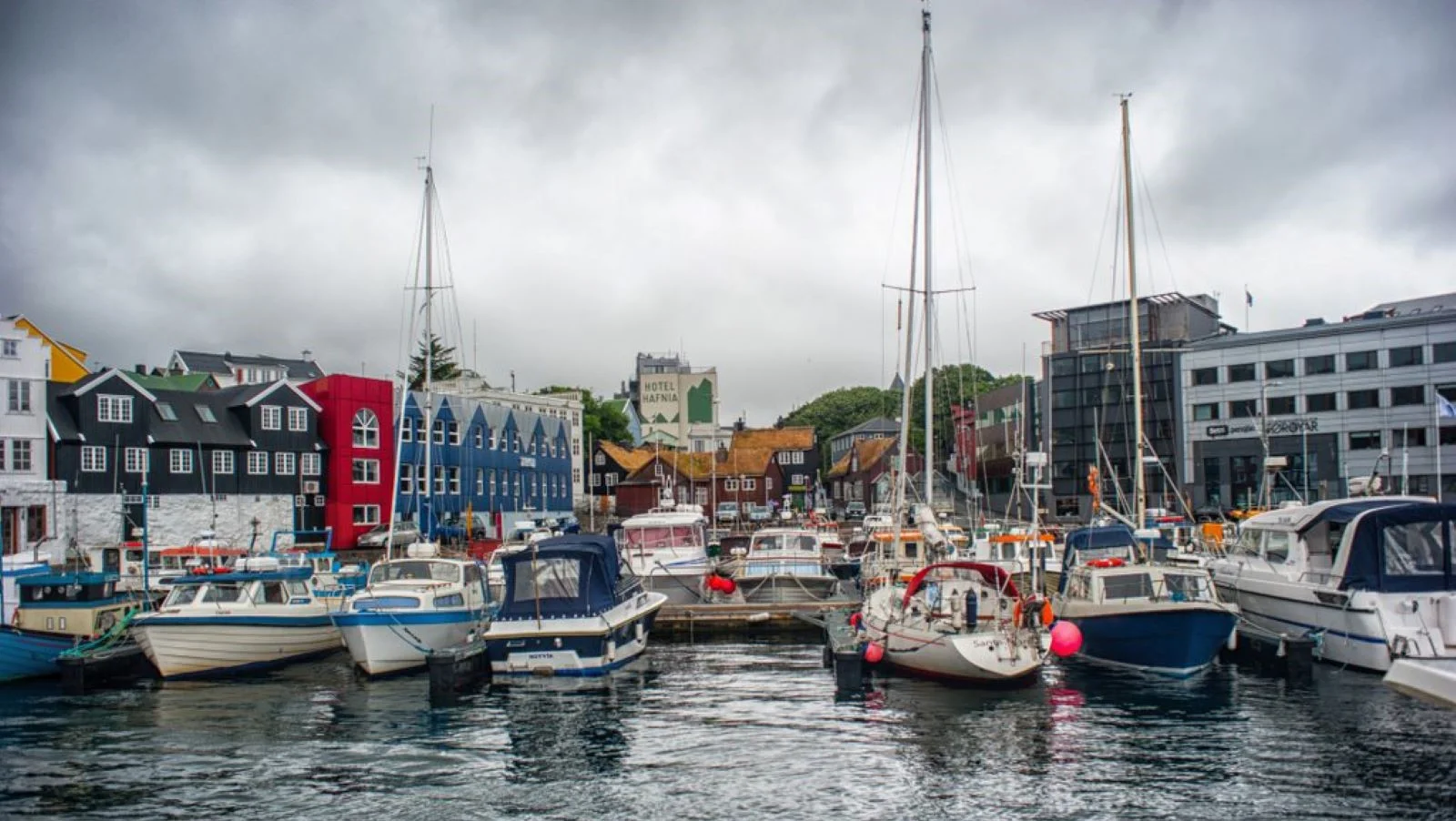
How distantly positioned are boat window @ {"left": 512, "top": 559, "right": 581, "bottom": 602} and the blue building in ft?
116

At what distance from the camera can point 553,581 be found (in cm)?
2805

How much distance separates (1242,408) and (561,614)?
221 feet

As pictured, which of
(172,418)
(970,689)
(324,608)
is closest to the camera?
(970,689)

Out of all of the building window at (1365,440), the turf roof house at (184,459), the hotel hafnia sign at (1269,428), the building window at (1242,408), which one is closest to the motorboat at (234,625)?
the turf roof house at (184,459)

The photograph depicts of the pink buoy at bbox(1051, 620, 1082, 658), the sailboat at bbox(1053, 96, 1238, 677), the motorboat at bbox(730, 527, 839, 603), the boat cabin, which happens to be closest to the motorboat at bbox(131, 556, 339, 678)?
the boat cabin

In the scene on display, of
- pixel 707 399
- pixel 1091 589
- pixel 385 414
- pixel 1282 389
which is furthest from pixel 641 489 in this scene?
pixel 1091 589

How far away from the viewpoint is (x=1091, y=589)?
29.2m

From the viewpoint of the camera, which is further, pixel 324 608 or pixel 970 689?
pixel 324 608

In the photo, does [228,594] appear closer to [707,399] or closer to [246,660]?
[246,660]

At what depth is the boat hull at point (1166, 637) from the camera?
2623 centimetres

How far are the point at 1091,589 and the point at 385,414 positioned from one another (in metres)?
51.2

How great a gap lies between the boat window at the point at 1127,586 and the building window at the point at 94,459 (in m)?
51.6

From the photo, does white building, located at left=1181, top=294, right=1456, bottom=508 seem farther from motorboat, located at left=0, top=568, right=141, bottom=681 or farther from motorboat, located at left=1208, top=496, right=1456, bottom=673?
motorboat, located at left=0, top=568, right=141, bottom=681

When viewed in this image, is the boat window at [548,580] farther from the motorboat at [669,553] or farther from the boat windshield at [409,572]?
the motorboat at [669,553]
